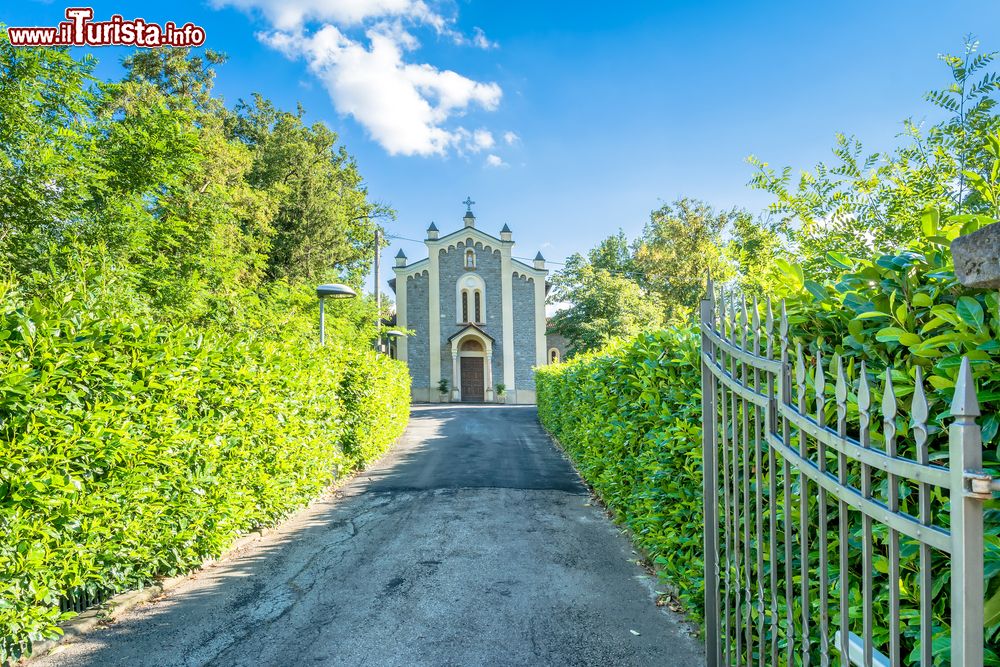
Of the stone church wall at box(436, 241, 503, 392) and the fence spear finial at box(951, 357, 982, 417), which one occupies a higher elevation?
the stone church wall at box(436, 241, 503, 392)

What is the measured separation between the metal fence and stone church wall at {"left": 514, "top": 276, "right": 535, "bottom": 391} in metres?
27.4

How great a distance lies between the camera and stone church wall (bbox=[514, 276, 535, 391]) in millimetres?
29984

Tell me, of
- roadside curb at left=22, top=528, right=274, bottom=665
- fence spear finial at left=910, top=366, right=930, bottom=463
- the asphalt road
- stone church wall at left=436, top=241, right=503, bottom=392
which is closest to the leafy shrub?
fence spear finial at left=910, top=366, right=930, bottom=463

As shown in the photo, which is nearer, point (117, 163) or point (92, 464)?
point (92, 464)

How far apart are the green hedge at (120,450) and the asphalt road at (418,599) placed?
1.42 ft

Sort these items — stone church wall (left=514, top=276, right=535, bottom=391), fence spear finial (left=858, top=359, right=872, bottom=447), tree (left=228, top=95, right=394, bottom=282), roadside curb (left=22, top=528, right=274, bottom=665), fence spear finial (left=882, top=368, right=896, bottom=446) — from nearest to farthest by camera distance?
fence spear finial (left=882, top=368, right=896, bottom=446), fence spear finial (left=858, top=359, right=872, bottom=447), roadside curb (left=22, top=528, right=274, bottom=665), tree (left=228, top=95, right=394, bottom=282), stone church wall (left=514, top=276, right=535, bottom=391)

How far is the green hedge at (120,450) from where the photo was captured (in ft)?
8.99

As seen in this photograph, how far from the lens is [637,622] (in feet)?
11.8

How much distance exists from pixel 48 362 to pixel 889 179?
6292mm

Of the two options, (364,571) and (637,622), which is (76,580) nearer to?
(364,571)

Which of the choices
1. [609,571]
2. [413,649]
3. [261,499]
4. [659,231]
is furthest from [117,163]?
[659,231]

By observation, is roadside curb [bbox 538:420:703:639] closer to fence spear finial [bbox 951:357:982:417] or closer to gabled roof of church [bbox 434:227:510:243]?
fence spear finial [bbox 951:357:982:417]

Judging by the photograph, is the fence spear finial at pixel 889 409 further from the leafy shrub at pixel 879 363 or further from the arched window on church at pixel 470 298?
the arched window on church at pixel 470 298

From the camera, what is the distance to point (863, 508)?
134 cm
